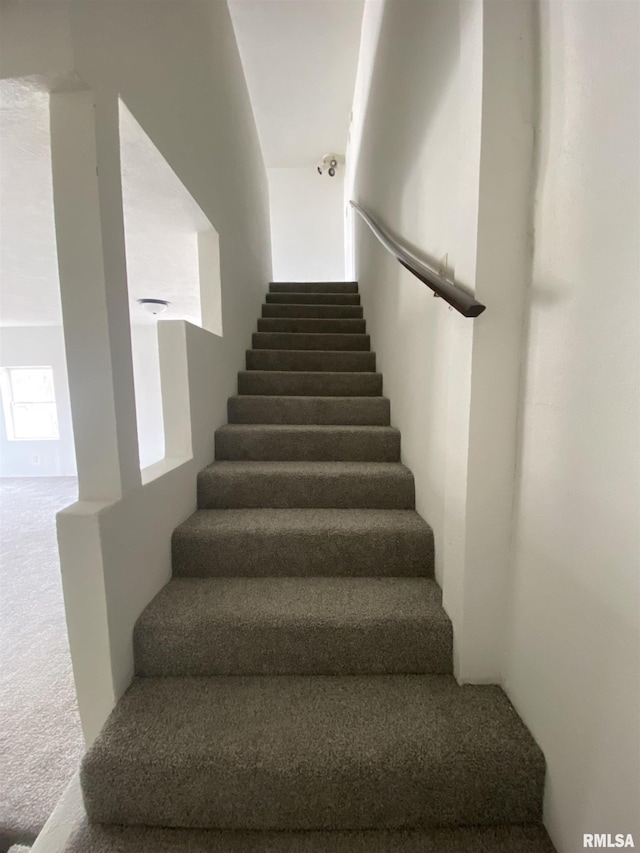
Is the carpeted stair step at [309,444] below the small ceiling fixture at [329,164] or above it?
below

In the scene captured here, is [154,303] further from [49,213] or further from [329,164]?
[329,164]

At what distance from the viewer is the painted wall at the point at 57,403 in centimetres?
489

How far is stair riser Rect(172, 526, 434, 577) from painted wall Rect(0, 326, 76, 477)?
485 centimetres

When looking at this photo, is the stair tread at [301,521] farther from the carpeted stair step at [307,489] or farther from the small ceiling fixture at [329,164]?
the small ceiling fixture at [329,164]

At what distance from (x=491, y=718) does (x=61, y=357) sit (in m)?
6.00

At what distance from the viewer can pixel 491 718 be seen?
2.98ft

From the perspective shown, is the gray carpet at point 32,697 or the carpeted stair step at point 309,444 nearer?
the gray carpet at point 32,697

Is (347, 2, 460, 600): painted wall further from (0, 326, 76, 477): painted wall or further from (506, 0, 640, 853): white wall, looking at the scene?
(0, 326, 76, 477): painted wall

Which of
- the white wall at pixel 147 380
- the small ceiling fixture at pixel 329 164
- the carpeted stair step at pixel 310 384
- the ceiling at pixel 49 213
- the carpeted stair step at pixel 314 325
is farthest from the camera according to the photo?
the white wall at pixel 147 380

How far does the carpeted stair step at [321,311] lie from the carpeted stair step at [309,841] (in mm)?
2899

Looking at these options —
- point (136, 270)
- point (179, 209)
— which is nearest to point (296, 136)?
point (136, 270)

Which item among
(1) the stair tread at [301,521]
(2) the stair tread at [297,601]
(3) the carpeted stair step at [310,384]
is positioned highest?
(3) the carpeted stair step at [310,384]

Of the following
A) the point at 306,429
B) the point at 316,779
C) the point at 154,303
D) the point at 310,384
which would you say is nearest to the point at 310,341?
the point at 310,384

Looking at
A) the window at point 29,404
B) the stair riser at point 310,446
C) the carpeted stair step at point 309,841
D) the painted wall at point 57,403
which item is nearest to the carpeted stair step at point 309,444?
the stair riser at point 310,446
